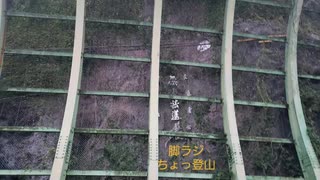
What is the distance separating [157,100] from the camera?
8008 millimetres

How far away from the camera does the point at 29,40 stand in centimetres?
866

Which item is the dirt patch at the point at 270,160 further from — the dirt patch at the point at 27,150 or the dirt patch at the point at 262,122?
the dirt patch at the point at 27,150

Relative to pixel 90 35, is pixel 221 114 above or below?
below

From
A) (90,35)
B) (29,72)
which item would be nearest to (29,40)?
(29,72)

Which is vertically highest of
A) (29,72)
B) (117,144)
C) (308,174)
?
(29,72)

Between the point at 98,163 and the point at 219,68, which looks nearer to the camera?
the point at 98,163

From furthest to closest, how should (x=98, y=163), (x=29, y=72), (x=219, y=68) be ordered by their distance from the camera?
(x=219, y=68) < (x=29, y=72) < (x=98, y=163)

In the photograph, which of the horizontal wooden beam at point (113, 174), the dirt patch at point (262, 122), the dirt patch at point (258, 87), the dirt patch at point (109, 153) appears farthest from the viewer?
the dirt patch at point (258, 87)

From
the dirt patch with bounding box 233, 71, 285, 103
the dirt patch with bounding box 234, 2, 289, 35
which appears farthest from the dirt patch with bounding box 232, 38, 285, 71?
the dirt patch with bounding box 234, 2, 289, 35

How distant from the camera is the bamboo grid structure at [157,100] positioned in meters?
7.43

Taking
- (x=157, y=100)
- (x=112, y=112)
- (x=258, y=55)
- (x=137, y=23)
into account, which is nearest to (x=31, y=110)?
(x=112, y=112)

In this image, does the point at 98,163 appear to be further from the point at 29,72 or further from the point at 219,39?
the point at 219,39

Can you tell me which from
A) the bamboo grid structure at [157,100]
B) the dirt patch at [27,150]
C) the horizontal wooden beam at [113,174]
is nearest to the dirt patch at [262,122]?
the bamboo grid structure at [157,100]

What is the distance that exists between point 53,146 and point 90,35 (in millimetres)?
3545
